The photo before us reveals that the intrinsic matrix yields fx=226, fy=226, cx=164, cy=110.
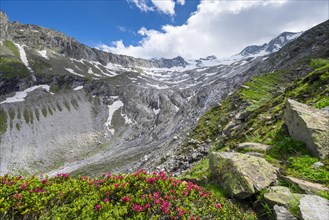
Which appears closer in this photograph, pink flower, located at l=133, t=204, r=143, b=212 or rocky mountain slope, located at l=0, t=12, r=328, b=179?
pink flower, located at l=133, t=204, r=143, b=212

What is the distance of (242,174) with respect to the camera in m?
8.57

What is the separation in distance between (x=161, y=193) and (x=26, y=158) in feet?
408

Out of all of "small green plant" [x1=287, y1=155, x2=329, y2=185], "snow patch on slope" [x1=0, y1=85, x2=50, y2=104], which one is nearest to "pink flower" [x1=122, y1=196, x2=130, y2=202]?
"small green plant" [x1=287, y1=155, x2=329, y2=185]

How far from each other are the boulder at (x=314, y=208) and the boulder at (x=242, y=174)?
2009 millimetres

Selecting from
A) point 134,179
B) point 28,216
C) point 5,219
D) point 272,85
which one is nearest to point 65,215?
point 28,216

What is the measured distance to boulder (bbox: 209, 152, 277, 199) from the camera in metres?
8.22

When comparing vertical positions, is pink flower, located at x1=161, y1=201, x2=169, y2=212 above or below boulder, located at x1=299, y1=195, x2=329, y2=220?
below

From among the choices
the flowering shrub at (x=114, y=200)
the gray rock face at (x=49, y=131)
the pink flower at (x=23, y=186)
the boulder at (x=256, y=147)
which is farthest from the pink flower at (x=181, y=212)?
the gray rock face at (x=49, y=131)

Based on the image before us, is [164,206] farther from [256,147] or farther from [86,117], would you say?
[86,117]

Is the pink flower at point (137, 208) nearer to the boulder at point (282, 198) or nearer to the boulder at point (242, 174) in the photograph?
the boulder at point (242, 174)

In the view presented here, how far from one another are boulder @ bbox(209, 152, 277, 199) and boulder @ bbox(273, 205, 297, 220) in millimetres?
1557

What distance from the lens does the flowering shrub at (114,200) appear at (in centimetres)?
642

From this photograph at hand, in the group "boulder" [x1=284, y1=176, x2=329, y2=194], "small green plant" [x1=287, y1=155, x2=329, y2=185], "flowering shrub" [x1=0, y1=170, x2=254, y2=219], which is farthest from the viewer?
"small green plant" [x1=287, y1=155, x2=329, y2=185]

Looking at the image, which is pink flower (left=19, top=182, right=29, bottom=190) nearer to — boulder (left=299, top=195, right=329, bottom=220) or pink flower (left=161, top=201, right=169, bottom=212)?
pink flower (left=161, top=201, right=169, bottom=212)
